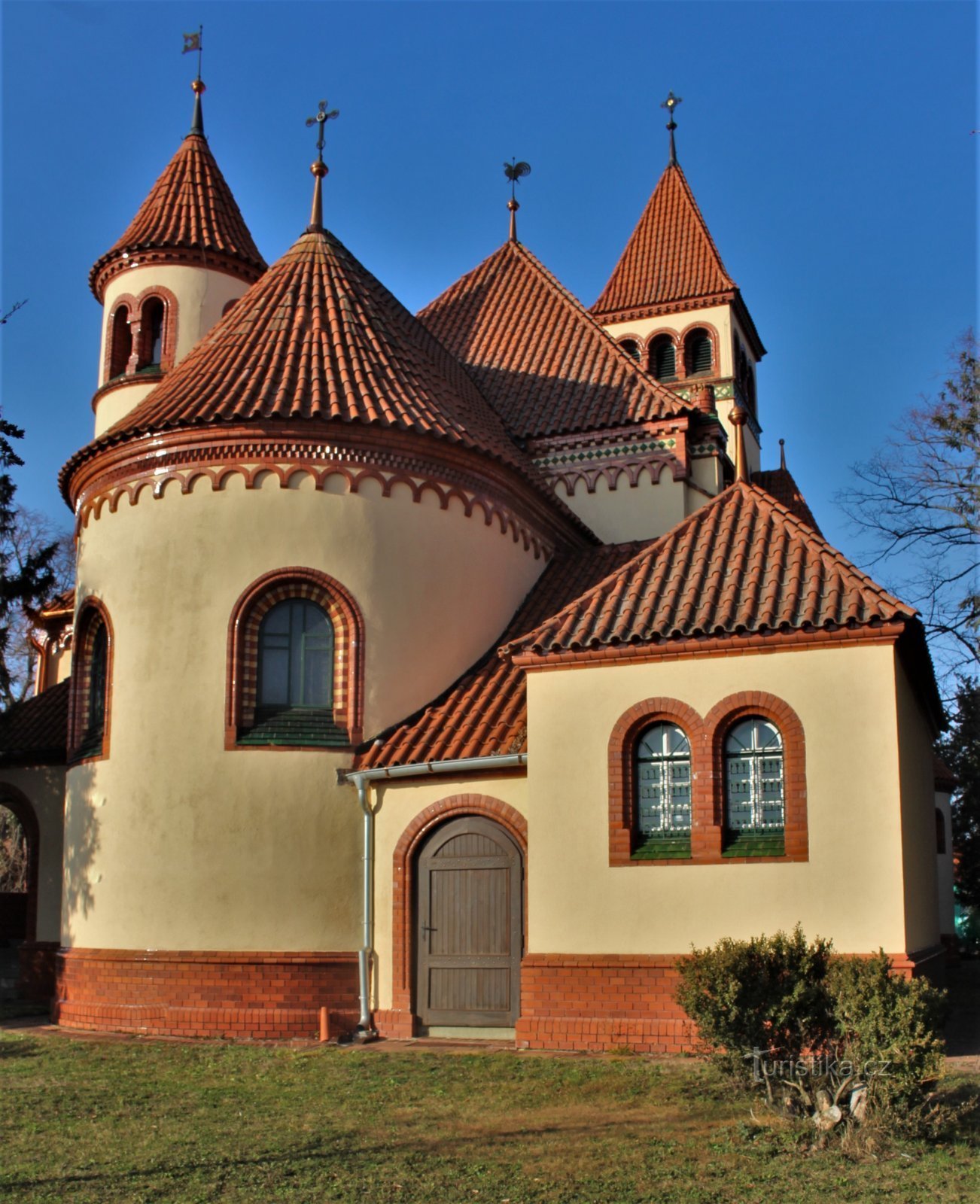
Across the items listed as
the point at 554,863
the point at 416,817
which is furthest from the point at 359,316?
the point at 554,863

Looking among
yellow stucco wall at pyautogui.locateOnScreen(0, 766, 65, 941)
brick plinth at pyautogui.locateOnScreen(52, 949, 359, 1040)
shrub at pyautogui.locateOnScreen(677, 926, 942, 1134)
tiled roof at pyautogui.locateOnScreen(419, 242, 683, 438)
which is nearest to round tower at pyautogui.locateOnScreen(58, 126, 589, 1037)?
brick plinth at pyautogui.locateOnScreen(52, 949, 359, 1040)

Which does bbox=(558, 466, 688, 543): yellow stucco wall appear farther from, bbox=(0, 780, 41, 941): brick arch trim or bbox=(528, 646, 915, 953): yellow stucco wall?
bbox=(0, 780, 41, 941): brick arch trim

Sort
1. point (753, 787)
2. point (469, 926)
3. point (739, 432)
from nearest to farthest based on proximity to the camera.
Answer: point (753, 787) < point (469, 926) < point (739, 432)

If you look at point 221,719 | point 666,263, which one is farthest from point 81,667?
point 666,263

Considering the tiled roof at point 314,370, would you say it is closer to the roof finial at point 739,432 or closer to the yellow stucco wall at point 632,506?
the yellow stucco wall at point 632,506

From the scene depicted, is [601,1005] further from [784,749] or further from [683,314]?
[683,314]

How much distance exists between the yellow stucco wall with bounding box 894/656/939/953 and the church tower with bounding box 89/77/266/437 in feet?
48.3

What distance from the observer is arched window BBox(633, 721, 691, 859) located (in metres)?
14.4

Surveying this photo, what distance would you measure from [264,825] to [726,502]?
23.1 feet

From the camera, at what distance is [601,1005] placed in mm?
14047

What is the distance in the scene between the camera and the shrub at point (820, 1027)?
912cm

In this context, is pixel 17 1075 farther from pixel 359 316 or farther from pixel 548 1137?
pixel 359 316

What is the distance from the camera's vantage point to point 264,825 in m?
15.8

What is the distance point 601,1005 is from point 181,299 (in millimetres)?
16068
